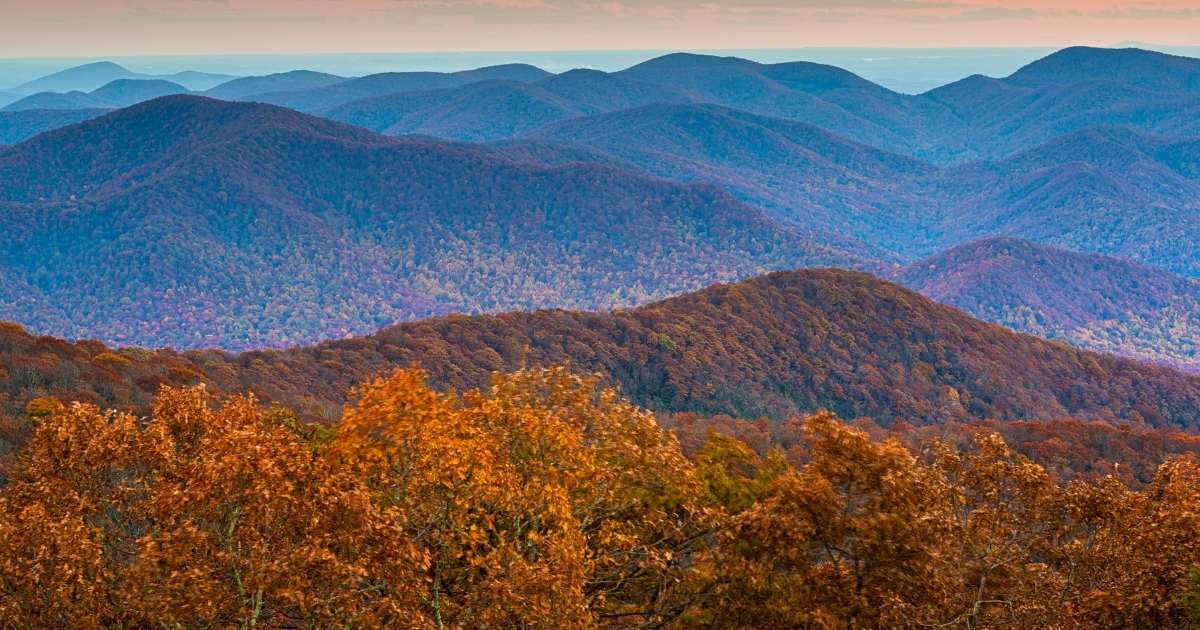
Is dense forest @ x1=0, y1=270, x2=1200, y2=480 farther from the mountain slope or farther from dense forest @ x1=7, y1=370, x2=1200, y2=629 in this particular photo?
dense forest @ x1=7, y1=370, x2=1200, y2=629

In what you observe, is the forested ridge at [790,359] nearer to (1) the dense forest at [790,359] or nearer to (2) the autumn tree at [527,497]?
(1) the dense forest at [790,359]

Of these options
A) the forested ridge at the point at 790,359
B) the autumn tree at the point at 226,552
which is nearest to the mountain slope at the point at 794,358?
the forested ridge at the point at 790,359

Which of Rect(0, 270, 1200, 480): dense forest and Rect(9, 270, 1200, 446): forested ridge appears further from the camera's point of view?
Rect(9, 270, 1200, 446): forested ridge

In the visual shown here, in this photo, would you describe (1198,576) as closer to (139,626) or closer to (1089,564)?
(1089,564)

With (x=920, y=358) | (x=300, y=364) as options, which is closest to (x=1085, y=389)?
(x=920, y=358)

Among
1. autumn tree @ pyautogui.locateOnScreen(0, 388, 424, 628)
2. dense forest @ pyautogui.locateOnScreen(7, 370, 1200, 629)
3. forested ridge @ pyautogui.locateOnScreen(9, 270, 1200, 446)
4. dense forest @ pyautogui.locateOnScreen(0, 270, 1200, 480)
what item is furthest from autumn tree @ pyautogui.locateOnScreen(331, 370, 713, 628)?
forested ridge @ pyautogui.locateOnScreen(9, 270, 1200, 446)

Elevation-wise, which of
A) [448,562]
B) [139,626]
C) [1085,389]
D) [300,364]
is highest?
[448,562]
